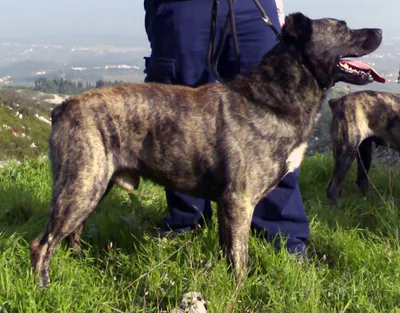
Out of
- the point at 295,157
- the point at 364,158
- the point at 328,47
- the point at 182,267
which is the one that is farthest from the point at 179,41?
the point at 364,158

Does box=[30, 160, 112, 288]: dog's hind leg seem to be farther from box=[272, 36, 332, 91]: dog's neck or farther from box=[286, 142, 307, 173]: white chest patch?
box=[272, 36, 332, 91]: dog's neck

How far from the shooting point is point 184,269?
3.25 m

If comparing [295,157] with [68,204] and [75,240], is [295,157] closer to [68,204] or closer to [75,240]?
[68,204]

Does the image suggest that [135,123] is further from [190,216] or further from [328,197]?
[328,197]

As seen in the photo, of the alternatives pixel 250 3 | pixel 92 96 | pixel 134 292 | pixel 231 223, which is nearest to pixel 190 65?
pixel 250 3

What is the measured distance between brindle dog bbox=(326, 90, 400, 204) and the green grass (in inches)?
43.6

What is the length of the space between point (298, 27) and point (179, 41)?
90 cm

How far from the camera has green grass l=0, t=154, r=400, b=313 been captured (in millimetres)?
2826

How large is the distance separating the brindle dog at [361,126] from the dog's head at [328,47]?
7.73 feet

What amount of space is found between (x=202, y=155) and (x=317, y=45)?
1103 mm

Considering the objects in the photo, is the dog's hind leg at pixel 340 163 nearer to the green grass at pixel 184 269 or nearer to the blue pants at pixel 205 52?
the green grass at pixel 184 269

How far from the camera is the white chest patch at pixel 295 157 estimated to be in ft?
10.9

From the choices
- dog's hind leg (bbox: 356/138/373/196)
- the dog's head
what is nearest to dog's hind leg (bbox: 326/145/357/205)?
dog's hind leg (bbox: 356/138/373/196)

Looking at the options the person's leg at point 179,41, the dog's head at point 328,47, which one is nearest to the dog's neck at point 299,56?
the dog's head at point 328,47
